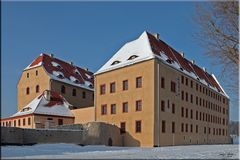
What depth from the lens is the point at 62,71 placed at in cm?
6412

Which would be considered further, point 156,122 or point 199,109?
point 199,109

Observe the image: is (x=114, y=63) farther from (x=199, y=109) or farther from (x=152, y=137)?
(x=199, y=109)

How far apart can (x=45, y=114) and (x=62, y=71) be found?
15014 millimetres

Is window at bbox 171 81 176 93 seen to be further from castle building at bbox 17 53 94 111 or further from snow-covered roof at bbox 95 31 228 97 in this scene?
castle building at bbox 17 53 94 111

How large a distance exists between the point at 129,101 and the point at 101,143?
764cm

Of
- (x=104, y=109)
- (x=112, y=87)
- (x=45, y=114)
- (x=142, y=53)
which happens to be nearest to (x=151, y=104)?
(x=142, y=53)

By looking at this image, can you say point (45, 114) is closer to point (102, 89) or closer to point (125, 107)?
point (102, 89)

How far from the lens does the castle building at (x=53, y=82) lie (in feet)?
196

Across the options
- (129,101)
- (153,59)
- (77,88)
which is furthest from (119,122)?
(77,88)

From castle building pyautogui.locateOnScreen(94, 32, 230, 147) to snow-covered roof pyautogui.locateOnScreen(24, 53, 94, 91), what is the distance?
15373mm

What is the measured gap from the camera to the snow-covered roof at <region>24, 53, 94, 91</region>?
201 ft

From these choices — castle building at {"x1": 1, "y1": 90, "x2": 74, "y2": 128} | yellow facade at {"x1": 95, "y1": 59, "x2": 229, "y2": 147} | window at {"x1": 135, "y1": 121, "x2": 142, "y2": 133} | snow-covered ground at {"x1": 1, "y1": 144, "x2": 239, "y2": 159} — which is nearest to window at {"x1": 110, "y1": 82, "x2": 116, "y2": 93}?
yellow facade at {"x1": 95, "y1": 59, "x2": 229, "y2": 147}

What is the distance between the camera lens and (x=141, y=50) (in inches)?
1727

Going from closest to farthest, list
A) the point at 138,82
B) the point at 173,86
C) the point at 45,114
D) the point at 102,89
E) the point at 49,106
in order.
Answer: the point at 138,82 → the point at 173,86 → the point at 102,89 → the point at 45,114 → the point at 49,106
